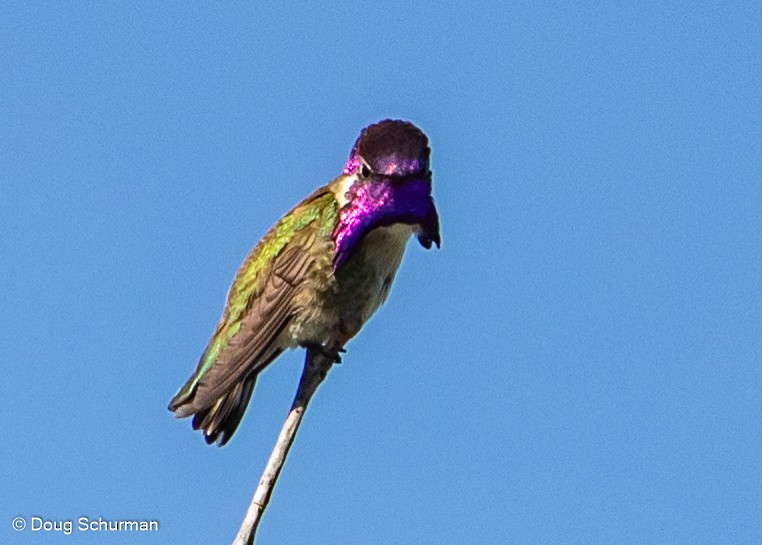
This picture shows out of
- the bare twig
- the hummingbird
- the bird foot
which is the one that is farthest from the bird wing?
the bare twig

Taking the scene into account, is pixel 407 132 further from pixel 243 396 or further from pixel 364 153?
pixel 243 396

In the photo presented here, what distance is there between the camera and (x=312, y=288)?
7.50m

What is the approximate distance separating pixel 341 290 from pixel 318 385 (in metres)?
0.95

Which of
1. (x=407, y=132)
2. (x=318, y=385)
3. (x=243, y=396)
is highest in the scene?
(x=407, y=132)

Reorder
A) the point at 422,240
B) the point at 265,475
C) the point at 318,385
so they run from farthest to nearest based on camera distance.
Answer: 1. the point at 422,240
2. the point at 318,385
3. the point at 265,475

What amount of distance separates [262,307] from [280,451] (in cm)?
202

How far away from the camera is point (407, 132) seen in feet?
22.5

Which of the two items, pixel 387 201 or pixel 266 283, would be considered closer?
pixel 387 201

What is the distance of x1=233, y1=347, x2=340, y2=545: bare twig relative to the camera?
528 cm

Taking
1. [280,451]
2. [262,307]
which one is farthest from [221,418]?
[280,451]

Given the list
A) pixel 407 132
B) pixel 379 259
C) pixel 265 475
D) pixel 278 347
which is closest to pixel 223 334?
pixel 278 347

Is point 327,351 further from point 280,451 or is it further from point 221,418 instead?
point 280,451

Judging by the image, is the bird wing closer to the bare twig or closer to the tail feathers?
the tail feathers

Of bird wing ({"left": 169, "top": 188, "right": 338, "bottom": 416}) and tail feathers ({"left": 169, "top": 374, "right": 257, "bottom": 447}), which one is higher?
bird wing ({"left": 169, "top": 188, "right": 338, "bottom": 416})
